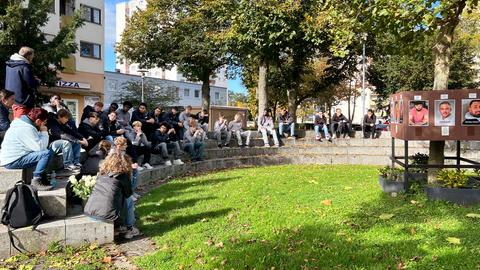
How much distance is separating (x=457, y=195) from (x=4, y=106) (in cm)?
814

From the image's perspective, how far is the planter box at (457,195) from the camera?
7.15 m

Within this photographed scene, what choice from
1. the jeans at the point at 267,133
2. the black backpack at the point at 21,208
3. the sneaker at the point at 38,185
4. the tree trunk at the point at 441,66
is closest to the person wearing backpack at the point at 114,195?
the black backpack at the point at 21,208

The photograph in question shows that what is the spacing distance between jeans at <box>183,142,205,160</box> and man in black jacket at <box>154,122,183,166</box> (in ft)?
2.25

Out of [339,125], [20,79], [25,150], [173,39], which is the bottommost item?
[25,150]

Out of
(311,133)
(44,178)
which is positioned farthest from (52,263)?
(311,133)

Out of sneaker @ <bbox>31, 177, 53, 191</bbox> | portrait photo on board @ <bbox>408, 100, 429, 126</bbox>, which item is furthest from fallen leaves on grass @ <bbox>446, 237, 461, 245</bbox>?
sneaker @ <bbox>31, 177, 53, 191</bbox>

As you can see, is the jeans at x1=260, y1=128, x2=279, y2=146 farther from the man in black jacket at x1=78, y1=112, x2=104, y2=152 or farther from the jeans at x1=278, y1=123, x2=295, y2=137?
the man in black jacket at x1=78, y1=112, x2=104, y2=152

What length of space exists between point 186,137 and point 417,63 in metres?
25.2

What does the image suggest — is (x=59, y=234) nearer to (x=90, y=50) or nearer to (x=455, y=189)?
(x=455, y=189)

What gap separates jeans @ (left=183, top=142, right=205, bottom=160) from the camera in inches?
547

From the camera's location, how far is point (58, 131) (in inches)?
348

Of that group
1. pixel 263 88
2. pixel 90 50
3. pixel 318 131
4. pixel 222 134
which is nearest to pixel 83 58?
pixel 90 50

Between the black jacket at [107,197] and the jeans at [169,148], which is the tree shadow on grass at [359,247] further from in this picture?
the jeans at [169,148]

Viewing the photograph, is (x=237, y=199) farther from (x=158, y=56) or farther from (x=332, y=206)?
(x=158, y=56)
